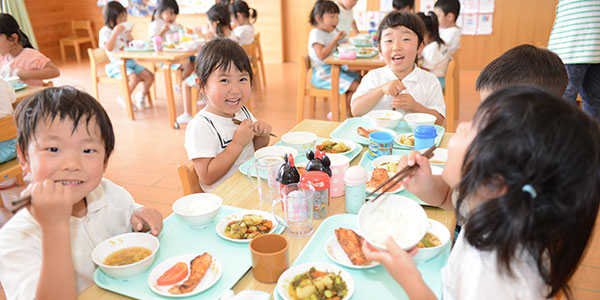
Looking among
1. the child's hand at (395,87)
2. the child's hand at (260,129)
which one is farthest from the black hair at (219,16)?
the child's hand at (260,129)

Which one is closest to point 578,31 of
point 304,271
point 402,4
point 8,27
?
point 402,4

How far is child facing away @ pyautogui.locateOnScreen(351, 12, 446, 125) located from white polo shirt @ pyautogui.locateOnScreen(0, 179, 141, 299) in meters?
1.47

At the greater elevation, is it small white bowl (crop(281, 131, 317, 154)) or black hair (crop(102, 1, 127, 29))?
black hair (crop(102, 1, 127, 29))

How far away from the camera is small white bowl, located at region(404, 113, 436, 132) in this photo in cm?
200

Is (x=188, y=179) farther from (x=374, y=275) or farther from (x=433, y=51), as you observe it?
(x=433, y=51)

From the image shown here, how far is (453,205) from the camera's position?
1.25 m

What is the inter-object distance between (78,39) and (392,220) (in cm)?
871

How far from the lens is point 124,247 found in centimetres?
110

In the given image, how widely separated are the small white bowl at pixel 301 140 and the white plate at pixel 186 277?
80cm

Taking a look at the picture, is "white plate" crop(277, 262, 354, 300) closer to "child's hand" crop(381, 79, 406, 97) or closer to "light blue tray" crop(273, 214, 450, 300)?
"light blue tray" crop(273, 214, 450, 300)

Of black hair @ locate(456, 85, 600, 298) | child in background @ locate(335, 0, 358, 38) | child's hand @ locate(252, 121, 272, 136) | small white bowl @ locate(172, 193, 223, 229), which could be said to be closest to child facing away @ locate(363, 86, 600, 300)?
black hair @ locate(456, 85, 600, 298)

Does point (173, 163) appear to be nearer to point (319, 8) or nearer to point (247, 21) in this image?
point (319, 8)

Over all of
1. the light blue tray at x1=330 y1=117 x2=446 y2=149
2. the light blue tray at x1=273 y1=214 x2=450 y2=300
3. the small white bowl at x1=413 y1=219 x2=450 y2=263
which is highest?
the light blue tray at x1=330 y1=117 x2=446 y2=149

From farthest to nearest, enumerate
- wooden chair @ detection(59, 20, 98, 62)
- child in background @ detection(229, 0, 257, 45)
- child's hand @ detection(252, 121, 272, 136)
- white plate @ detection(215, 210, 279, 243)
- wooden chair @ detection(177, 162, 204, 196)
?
wooden chair @ detection(59, 20, 98, 62) < child in background @ detection(229, 0, 257, 45) < child's hand @ detection(252, 121, 272, 136) < wooden chair @ detection(177, 162, 204, 196) < white plate @ detection(215, 210, 279, 243)
